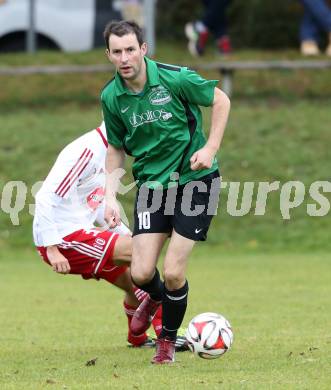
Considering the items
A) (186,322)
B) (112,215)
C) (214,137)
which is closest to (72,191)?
(112,215)

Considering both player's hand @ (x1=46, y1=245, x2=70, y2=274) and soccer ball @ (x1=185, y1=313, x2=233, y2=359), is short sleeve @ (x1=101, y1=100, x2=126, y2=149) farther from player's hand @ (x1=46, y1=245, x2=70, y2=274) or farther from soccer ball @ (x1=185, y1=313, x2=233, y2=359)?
soccer ball @ (x1=185, y1=313, x2=233, y2=359)

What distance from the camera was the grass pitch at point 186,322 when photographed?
21.6 ft

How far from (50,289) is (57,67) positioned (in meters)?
6.76

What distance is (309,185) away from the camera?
16062mm

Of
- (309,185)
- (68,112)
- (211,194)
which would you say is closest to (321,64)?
(309,185)

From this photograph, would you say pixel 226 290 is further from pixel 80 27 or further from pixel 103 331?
pixel 80 27

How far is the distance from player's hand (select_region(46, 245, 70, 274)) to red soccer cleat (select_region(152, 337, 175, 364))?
3.06 feet

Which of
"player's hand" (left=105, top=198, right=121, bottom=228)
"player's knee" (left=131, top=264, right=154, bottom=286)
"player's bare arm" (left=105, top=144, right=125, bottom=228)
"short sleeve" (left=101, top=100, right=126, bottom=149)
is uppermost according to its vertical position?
"short sleeve" (left=101, top=100, right=126, bottom=149)

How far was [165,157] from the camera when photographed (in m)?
7.32

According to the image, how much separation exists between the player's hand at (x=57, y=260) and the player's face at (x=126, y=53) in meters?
1.47

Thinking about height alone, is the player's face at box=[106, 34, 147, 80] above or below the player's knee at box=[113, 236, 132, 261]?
above

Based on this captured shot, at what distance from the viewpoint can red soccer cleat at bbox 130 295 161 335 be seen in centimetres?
793
